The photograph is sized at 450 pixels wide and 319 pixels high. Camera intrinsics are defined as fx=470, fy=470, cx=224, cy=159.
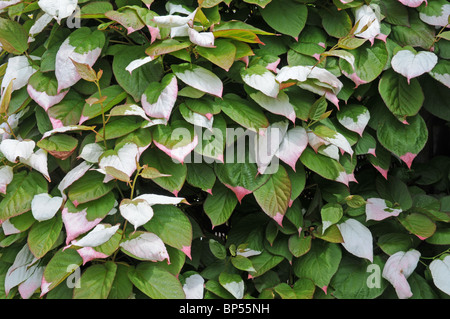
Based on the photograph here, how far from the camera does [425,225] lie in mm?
1337

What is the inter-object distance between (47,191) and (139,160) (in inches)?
10.1

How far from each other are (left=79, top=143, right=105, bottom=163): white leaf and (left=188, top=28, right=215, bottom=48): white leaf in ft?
1.15

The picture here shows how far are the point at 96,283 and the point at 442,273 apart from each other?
0.91 metres

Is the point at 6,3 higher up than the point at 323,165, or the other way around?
the point at 6,3

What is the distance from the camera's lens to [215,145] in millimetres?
1170

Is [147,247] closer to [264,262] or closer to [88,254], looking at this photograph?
[88,254]

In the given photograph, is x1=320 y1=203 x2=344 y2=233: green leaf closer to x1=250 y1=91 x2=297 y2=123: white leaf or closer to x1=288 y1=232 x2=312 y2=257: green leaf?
x1=288 y1=232 x2=312 y2=257: green leaf

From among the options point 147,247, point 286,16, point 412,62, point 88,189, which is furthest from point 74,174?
point 412,62

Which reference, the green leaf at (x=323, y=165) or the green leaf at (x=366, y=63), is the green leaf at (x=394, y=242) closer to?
the green leaf at (x=323, y=165)

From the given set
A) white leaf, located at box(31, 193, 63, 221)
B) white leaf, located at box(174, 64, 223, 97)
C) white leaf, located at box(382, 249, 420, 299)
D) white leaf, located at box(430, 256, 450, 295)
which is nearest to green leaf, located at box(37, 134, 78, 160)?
white leaf, located at box(31, 193, 63, 221)

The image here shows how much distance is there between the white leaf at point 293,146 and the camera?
3.96 feet

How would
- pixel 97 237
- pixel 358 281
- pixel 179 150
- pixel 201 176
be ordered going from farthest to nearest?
pixel 358 281 < pixel 201 176 < pixel 179 150 < pixel 97 237

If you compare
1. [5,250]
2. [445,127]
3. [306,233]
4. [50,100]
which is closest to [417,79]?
[445,127]

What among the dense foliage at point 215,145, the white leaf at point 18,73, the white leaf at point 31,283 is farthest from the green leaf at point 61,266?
the white leaf at point 18,73
